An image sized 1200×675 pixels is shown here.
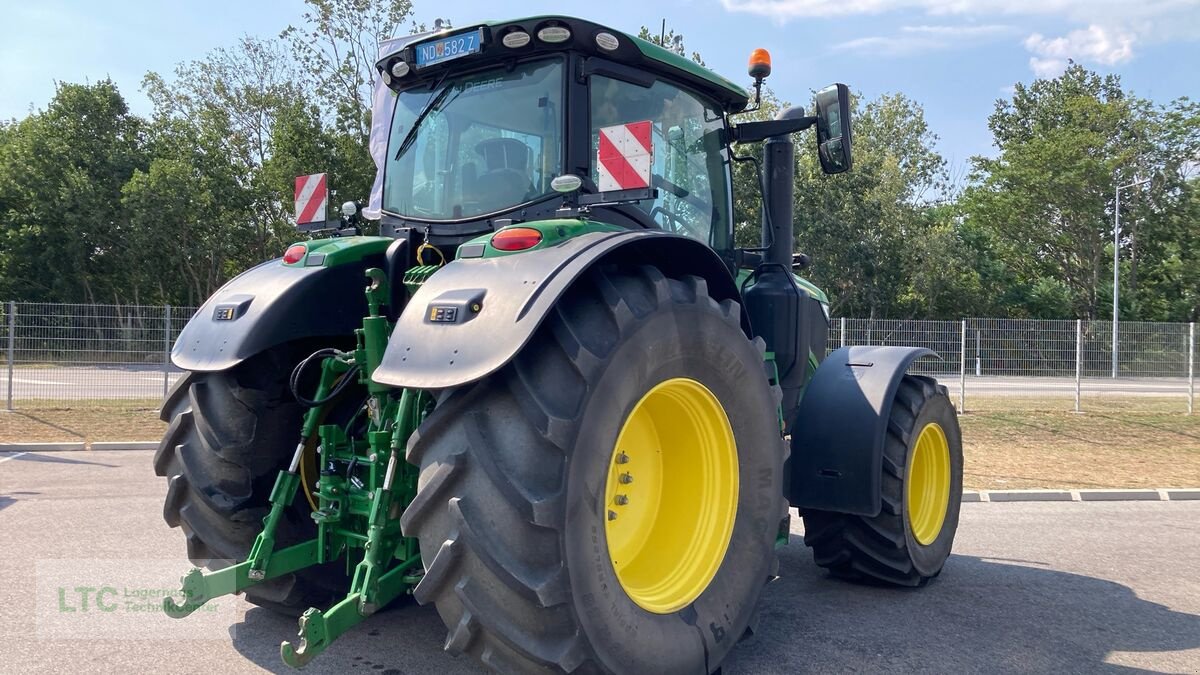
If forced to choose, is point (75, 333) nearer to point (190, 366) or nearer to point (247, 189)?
point (190, 366)

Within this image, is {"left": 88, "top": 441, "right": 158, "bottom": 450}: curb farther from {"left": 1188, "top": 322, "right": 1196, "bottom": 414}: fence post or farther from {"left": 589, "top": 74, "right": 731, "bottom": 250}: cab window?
{"left": 1188, "top": 322, "right": 1196, "bottom": 414}: fence post

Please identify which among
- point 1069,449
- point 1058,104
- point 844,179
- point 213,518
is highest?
point 1058,104

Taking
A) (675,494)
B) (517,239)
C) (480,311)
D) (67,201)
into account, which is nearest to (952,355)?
(675,494)

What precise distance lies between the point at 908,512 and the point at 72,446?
30.7ft

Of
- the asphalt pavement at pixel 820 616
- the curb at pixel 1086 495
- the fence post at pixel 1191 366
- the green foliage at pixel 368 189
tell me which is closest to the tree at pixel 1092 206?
the green foliage at pixel 368 189

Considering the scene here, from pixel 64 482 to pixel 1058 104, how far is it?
42371 mm

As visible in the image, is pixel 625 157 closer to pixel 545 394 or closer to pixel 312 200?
pixel 545 394

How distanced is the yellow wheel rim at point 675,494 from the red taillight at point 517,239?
74 cm

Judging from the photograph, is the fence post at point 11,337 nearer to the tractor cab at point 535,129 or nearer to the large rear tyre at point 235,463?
the large rear tyre at point 235,463

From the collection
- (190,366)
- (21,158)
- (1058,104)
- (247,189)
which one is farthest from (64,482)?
(1058,104)

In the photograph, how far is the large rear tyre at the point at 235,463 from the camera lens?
342cm

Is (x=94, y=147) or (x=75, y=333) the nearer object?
(x=75, y=333)

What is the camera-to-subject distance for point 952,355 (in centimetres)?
1546

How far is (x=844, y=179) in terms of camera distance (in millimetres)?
29625
